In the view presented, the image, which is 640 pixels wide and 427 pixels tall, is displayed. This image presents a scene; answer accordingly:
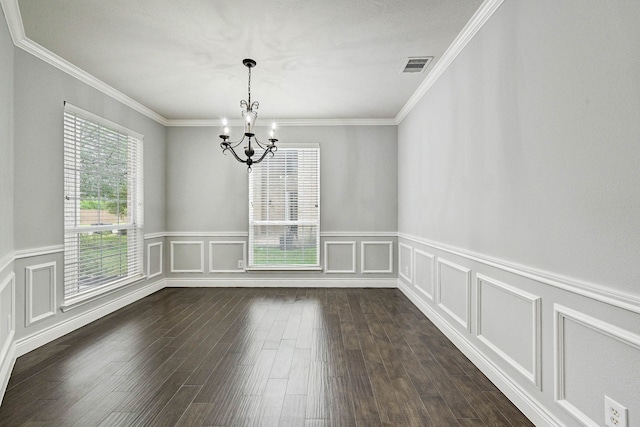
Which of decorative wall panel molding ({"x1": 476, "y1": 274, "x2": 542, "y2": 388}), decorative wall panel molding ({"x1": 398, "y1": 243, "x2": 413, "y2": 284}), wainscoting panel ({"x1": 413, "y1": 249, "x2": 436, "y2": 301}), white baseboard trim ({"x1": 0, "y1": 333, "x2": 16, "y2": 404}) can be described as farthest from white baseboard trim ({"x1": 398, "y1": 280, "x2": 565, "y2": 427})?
white baseboard trim ({"x1": 0, "y1": 333, "x2": 16, "y2": 404})

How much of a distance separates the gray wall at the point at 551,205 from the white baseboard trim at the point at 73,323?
157 inches

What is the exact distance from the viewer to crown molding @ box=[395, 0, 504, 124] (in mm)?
2531

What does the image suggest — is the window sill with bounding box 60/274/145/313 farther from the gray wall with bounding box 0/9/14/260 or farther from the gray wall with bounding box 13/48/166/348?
the gray wall with bounding box 0/9/14/260

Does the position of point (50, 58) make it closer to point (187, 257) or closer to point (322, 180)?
point (187, 257)

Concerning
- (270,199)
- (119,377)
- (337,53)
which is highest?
(337,53)

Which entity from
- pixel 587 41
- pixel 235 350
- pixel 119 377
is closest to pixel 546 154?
pixel 587 41

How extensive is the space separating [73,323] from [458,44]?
4.86 meters

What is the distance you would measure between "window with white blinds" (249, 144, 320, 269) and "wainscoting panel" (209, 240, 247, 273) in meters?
0.20

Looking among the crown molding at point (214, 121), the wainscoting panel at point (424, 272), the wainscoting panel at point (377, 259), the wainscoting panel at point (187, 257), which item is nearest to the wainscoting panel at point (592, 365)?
the wainscoting panel at point (424, 272)

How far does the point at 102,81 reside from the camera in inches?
158

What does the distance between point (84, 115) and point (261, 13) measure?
8.42 ft

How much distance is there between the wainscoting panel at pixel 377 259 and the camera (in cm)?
570

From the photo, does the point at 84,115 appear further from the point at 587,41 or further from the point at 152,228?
the point at 587,41

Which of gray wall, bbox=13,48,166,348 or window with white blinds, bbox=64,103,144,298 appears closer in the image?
gray wall, bbox=13,48,166,348
